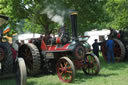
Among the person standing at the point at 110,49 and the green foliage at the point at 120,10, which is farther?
the green foliage at the point at 120,10

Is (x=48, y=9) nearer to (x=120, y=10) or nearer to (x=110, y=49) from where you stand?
(x=110, y=49)

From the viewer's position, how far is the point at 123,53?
9.05 m

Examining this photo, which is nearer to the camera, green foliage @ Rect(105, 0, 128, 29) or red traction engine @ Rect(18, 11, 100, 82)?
red traction engine @ Rect(18, 11, 100, 82)

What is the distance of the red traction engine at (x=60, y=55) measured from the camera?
5715 mm

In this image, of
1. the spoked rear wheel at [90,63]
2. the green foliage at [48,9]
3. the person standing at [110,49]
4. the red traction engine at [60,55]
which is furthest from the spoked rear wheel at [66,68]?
the person standing at [110,49]

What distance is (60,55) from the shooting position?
640cm

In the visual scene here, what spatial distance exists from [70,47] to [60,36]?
0.62 m

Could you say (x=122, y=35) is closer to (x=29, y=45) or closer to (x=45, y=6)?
(x=45, y=6)

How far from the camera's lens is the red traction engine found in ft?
18.7

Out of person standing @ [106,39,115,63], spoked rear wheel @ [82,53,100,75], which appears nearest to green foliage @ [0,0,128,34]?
person standing @ [106,39,115,63]

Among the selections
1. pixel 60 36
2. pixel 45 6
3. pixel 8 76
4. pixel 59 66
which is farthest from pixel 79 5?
pixel 8 76

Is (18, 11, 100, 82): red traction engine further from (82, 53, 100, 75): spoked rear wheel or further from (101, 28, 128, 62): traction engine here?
(101, 28, 128, 62): traction engine

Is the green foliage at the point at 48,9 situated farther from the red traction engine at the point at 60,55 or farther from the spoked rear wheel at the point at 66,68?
the spoked rear wheel at the point at 66,68

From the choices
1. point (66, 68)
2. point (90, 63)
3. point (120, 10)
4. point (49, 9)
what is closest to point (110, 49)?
point (90, 63)
